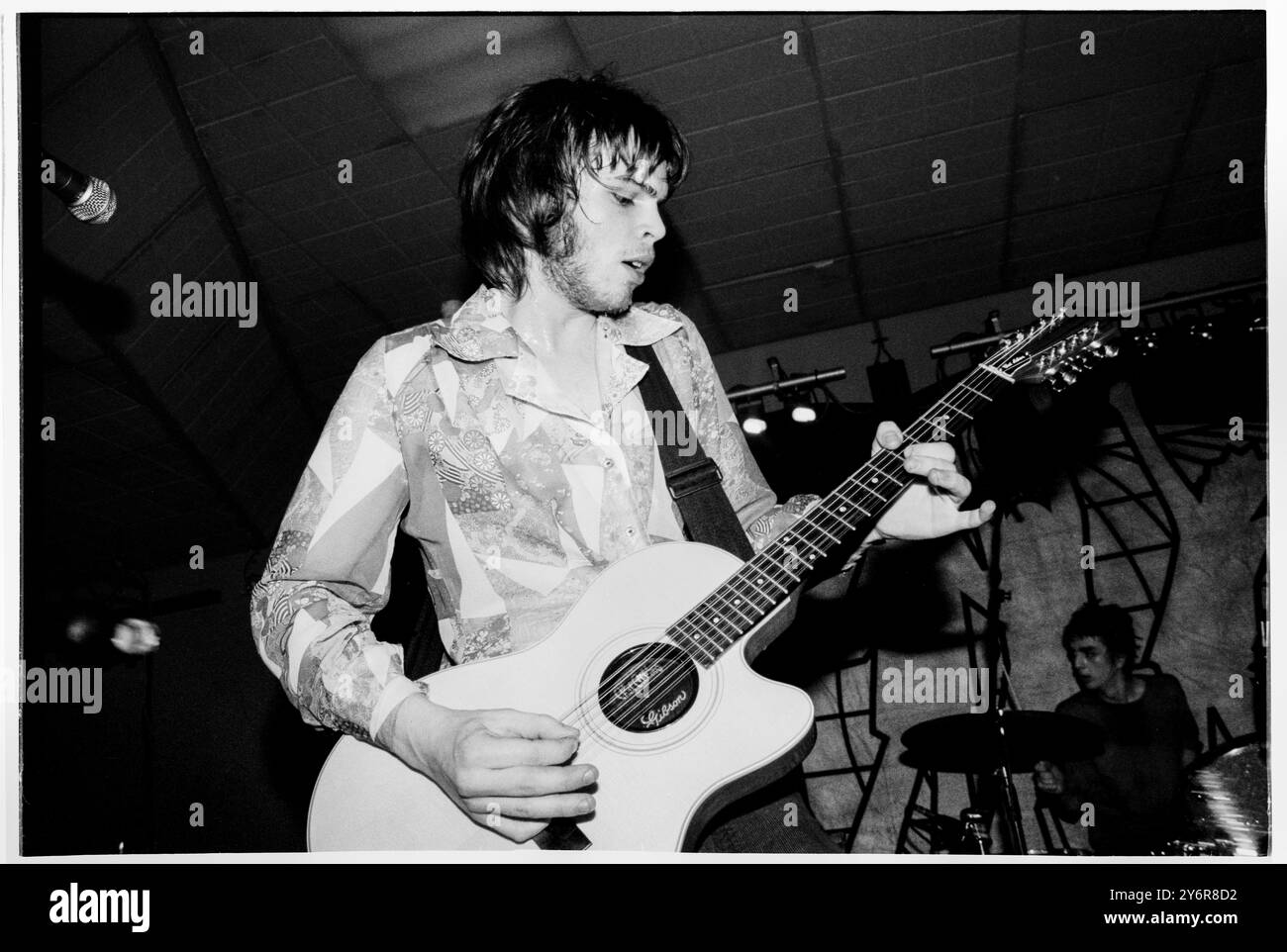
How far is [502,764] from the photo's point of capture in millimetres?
1346

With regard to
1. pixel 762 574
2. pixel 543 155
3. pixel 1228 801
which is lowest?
pixel 1228 801

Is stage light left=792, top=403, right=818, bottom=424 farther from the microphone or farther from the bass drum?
the microphone

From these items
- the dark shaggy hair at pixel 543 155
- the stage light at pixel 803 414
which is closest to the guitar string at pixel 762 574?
the dark shaggy hair at pixel 543 155

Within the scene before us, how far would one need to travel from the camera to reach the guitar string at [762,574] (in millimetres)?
1464

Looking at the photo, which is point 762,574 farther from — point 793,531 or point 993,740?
point 993,740

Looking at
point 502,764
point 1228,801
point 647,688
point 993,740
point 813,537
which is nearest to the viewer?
point 502,764

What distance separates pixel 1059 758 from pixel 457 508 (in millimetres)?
2011

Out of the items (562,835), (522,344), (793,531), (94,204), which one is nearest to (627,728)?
(562,835)

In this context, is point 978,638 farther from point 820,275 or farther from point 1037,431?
point 820,275

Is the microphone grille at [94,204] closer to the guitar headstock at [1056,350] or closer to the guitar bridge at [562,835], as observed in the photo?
the guitar bridge at [562,835]

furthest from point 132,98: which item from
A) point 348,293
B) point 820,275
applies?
point 820,275

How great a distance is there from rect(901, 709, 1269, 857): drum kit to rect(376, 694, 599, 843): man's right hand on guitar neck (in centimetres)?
148

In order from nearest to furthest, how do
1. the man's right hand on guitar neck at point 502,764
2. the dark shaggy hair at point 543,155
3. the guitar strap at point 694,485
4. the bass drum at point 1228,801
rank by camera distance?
the man's right hand on guitar neck at point 502,764 → the guitar strap at point 694,485 → the dark shaggy hair at point 543,155 → the bass drum at point 1228,801

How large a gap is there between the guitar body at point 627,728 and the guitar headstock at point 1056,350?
62 centimetres
